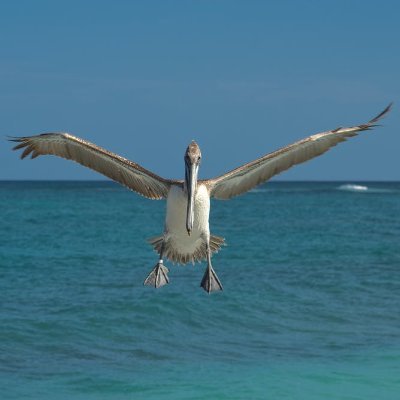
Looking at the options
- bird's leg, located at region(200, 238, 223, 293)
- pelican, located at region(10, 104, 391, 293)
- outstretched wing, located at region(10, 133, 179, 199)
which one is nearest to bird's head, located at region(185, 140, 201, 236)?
pelican, located at region(10, 104, 391, 293)

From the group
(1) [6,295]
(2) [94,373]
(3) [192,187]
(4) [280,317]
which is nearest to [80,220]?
(1) [6,295]

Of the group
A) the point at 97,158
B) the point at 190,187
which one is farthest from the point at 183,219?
the point at 97,158

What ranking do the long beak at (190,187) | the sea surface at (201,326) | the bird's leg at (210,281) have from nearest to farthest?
the long beak at (190,187), the bird's leg at (210,281), the sea surface at (201,326)

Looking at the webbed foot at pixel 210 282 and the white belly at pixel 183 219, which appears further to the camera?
the webbed foot at pixel 210 282

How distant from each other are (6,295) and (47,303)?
1.45 metres

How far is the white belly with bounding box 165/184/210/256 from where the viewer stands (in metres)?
9.60

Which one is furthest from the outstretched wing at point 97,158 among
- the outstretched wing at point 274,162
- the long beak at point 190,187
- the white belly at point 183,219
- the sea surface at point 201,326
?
the sea surface at point 201,326

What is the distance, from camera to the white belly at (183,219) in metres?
9.60

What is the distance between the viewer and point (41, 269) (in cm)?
2439

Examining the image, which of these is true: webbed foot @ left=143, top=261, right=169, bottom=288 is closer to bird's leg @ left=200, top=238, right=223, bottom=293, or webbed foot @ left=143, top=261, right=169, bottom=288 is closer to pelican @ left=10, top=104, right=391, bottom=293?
pelican @ left=10, top=104, right=391, bottom=293

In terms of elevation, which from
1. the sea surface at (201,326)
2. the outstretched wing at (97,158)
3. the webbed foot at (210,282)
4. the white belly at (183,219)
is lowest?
the sea surface at (201,326)

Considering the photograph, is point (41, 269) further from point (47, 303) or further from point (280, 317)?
point (280, 317)

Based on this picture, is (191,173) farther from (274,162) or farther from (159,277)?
(274,162)

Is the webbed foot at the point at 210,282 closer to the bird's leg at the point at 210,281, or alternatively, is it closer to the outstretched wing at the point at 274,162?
the bird's leg at the point at 210,281
